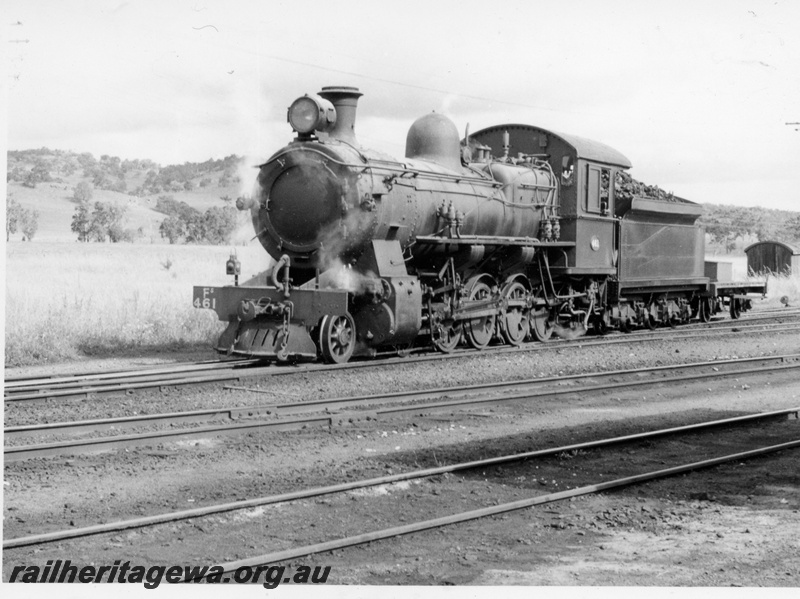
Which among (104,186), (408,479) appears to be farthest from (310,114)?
(104,186)

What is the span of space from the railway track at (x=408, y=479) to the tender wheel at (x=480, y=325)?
642 cm

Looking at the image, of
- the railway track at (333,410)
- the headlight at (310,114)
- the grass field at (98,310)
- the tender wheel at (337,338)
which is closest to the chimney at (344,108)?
the headlight at (310,114)

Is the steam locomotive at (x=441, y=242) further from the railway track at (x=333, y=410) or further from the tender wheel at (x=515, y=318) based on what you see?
the railway track at (x=333, y=410)

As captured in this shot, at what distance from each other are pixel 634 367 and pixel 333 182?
5257 mm

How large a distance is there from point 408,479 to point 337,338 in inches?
243

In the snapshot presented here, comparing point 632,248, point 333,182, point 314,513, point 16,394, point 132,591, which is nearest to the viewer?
point 132,591

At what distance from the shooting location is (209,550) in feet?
18.7

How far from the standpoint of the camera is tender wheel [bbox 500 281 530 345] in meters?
16.4

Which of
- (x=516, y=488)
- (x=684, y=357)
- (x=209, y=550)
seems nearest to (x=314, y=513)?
(x=209, y=550)

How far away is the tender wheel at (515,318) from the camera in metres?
16.4

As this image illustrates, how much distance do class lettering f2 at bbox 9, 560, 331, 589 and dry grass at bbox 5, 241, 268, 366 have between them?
9.32 meters

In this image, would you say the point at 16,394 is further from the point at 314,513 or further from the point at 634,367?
the point at 634,367

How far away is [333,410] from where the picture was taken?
10.3 metres

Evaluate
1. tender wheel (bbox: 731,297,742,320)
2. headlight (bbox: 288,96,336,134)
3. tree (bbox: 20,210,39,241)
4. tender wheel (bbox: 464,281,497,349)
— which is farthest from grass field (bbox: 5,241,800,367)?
tender wheel (bbox: 731,297,742,320)
